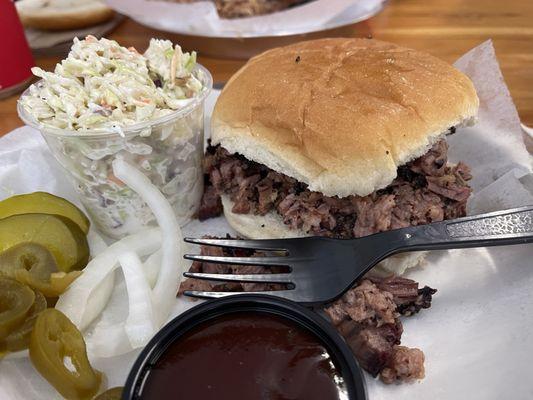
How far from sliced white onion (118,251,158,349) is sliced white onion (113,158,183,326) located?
78 millimetres

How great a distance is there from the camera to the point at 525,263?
208 centimetres

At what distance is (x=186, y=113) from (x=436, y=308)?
1.40m

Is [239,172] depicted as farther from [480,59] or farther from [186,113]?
[480,59]

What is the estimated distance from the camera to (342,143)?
2002mm

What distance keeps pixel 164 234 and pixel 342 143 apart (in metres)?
0.88

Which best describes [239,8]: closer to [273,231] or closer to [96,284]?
[273,231]

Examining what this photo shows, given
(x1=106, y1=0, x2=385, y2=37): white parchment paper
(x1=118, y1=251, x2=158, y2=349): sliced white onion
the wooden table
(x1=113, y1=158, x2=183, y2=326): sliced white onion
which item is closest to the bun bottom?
(x1=113, y1=158, x2=183, y2=326): sliced white onion

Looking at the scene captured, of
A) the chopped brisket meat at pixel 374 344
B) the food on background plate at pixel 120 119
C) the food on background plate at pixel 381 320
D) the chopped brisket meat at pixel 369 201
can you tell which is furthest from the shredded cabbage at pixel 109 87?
→ the chopped brisket meat at pixel 374 344

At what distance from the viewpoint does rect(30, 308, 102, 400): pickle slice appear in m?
1.56

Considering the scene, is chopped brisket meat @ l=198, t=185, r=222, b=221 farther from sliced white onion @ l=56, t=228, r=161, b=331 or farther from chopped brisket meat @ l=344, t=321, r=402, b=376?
chopped brisket meat @ l=344, t=321, r=402, b=376

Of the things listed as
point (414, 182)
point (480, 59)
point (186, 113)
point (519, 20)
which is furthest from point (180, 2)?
point (519, 20)

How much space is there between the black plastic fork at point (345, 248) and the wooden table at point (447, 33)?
1.64 metres

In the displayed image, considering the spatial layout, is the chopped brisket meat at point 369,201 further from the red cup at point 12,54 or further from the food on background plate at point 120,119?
the red cup at point 12,54

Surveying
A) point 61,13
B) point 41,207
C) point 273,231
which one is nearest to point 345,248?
point 273,231
